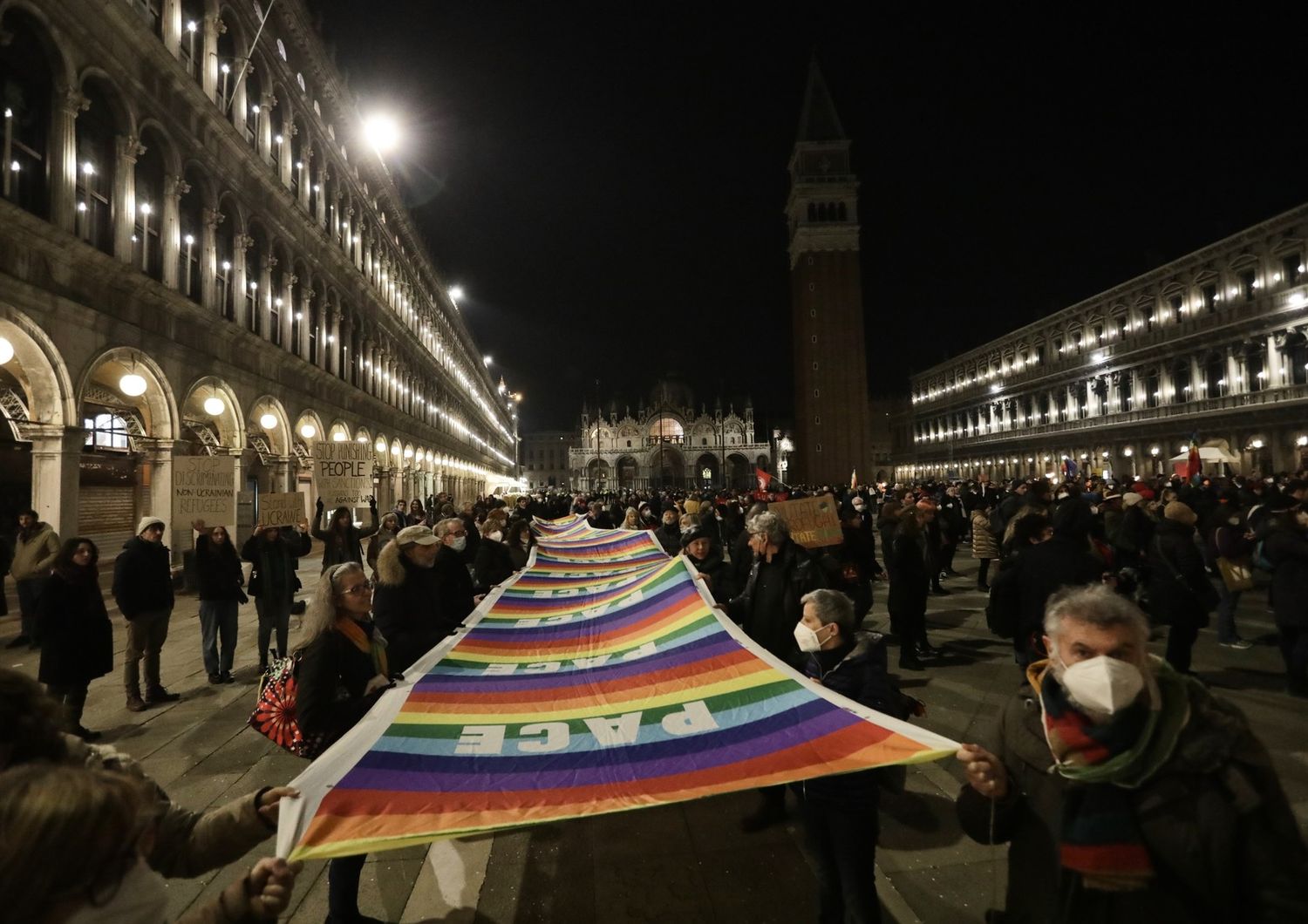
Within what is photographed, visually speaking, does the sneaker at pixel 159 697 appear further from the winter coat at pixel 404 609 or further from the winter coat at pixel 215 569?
the winter coat at pixel 404 609

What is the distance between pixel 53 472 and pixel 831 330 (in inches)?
2434

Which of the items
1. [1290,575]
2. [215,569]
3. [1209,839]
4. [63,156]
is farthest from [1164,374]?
[63,156]

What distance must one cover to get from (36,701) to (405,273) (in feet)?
121

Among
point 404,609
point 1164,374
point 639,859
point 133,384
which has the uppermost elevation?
point 1164,374

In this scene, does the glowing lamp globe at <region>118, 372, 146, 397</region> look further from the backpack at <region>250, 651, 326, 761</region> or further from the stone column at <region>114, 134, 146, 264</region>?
the backpack at <region>250, 651, 326, 761</region>

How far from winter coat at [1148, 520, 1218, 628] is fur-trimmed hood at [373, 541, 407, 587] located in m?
6.97

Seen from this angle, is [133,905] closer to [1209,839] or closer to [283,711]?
[283,711]

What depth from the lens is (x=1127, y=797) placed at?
188cm

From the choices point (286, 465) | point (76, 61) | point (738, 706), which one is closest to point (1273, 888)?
point (738, 706)

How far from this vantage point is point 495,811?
252 cm

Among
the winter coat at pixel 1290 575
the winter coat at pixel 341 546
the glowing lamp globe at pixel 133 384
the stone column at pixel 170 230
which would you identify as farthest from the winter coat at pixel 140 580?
the winter coat at pixel 1290 575

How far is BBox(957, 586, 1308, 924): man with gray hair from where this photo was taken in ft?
5.66

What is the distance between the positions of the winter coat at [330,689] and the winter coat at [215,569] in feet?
16.7

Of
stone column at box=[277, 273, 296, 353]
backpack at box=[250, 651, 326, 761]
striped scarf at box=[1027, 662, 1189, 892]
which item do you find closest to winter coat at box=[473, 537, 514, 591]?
backpack at box=[250, 651, 326, 761]
